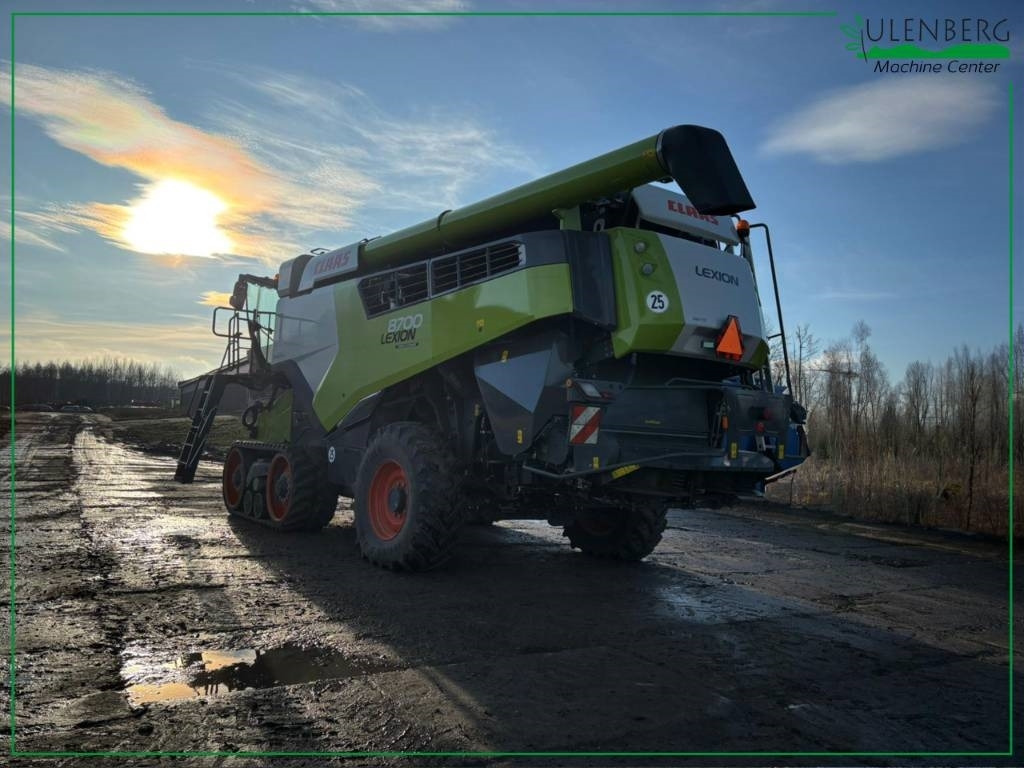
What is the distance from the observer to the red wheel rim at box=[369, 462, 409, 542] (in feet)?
24.5

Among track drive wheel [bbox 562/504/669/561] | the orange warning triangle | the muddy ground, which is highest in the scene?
the orange warning triangle

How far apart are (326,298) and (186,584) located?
13.6 ft

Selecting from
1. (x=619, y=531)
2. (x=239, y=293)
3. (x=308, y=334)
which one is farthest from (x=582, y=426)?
(x=239, y=293)

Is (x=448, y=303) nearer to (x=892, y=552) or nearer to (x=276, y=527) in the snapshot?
(x=276, y=527)

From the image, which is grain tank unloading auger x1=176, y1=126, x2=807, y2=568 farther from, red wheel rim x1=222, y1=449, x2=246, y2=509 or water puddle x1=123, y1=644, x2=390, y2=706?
red wheel rim x1=222, y1=449, x2=246, y2=509

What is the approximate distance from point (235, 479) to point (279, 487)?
1.72 metres

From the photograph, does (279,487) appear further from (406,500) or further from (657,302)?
(657,302)

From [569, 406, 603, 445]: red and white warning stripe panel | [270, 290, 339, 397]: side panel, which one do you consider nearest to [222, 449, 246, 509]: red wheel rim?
[270, 290, 339, 397]: side panel

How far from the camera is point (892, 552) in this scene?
994 cm

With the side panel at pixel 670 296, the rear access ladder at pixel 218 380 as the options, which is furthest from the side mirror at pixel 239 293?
the side panel at pixel 670 296

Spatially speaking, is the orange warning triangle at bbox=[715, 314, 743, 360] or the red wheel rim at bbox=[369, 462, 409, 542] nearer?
the orange warning triangle at bbox=[715, 314, 743, 360]

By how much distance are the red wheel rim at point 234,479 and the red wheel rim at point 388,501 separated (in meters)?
3.93

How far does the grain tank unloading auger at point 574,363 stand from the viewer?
6.16m

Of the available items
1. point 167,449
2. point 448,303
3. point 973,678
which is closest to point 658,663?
point 973,678
